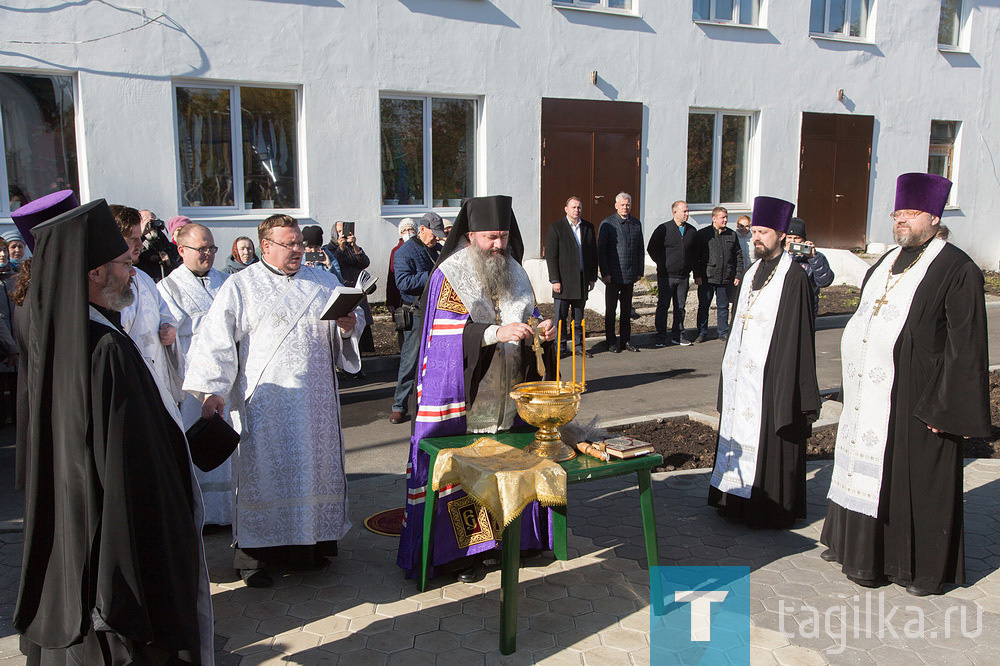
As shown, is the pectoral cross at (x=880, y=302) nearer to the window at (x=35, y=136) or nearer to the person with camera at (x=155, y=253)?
the person with camera at (x=155, y=253)

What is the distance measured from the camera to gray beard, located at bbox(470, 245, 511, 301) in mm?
4680

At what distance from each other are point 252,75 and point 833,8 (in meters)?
11.6

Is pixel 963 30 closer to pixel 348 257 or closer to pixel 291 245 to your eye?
pixel 348 257

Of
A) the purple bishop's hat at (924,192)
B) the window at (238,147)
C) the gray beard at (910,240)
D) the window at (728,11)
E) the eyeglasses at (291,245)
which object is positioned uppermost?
the window at (728,11)

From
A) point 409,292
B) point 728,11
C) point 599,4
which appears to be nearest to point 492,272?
point 409,292

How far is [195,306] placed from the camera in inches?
219

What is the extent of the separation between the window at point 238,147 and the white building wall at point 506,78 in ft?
0.99

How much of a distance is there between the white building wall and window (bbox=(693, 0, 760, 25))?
0.83 feet

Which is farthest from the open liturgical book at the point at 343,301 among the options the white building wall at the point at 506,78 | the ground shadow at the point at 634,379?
the white building wall at the point at 506,78

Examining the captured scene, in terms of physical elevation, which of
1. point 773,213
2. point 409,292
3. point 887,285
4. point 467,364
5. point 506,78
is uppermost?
point 506,78

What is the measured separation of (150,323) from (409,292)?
3788 mm

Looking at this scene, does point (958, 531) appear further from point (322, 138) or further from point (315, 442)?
point (322, 138)

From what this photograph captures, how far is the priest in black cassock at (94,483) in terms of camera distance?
9.06 ft

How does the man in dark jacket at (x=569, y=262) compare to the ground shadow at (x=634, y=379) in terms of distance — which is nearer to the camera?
the ground shadow at (x=634, y=379)
